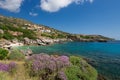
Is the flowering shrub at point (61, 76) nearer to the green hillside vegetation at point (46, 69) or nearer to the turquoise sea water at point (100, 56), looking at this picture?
the green hillside vegetation at point (46, 69)

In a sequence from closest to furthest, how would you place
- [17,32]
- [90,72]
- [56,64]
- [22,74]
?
[22,74] → [56,64] → [90,72] → [17,32]

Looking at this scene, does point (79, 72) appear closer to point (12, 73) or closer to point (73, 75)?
point (73, 75)

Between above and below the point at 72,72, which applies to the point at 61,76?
below

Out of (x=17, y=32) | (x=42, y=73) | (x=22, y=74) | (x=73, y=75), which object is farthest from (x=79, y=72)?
(x=17, y=32)

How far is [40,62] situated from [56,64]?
118 cm

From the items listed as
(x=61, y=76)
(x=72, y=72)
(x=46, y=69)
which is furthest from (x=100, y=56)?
(x=61, y=76)

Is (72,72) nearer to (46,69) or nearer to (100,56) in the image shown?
(46,69)

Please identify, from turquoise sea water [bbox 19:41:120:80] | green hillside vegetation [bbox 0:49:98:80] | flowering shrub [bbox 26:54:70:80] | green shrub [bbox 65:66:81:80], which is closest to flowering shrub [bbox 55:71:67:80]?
green hillside vegetation [bbox 0:49:98:80]

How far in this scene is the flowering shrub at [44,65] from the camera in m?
14.0

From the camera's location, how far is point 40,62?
568 inches

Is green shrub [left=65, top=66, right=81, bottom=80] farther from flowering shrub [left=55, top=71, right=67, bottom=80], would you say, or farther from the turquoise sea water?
the turquoise sea water

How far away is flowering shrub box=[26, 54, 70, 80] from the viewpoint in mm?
14024

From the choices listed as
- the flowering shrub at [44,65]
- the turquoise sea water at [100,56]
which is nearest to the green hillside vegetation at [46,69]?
the flowering shrub at [44,65]

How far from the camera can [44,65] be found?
46.7ft
